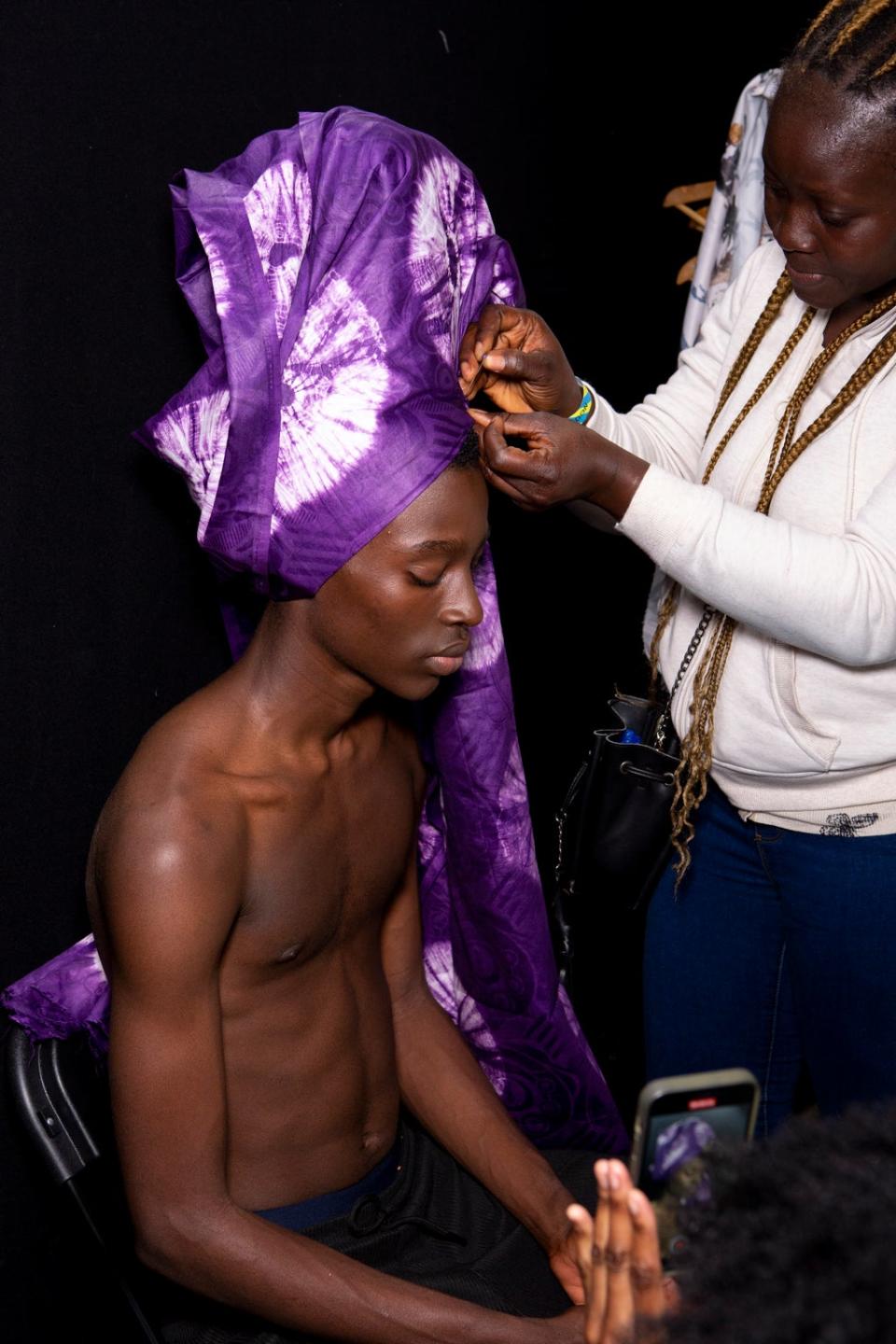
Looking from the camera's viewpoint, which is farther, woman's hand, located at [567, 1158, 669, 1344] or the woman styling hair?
the woman styling hair

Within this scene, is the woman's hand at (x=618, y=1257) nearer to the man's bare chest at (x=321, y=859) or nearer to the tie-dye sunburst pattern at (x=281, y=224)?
the man's bare chest at (x=321, y=859)

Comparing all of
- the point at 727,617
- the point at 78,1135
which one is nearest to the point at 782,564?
the point at 727,617

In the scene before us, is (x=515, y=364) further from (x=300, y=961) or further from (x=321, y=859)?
(x=300, y=961)

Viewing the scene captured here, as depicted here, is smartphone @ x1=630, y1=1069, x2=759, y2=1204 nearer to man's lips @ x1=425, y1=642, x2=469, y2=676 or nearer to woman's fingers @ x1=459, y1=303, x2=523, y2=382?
man's lips @ x1=425, y1=642, x2=469, y2=676

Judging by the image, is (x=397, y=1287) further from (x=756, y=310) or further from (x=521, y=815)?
(x=756, y=310)

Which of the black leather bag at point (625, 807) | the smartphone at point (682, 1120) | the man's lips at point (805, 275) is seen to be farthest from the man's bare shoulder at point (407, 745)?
the smartphone at point (682, 1120)

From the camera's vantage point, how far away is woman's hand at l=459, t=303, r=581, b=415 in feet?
5.04

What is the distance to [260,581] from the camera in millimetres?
1412

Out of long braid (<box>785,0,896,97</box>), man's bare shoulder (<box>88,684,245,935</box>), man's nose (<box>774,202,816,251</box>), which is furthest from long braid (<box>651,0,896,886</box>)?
man's bare shoulder (<box>88,684,245,935</box>)

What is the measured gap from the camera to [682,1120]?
0.95 metres

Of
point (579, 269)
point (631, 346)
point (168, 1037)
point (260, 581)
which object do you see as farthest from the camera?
point (631, 346)

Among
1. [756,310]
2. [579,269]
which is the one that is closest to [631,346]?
[579,269]

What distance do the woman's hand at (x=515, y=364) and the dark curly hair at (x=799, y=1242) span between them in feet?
3.10

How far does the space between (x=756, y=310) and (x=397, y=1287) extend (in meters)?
1.20
